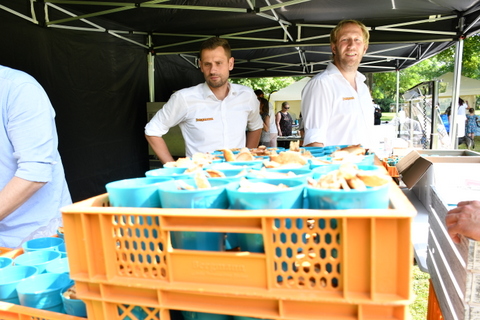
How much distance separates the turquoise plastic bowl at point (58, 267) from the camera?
3.66 feet

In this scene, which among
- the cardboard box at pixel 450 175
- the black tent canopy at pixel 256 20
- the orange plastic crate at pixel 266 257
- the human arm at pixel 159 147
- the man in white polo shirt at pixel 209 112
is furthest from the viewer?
the black tent canopy at pixel 256 20

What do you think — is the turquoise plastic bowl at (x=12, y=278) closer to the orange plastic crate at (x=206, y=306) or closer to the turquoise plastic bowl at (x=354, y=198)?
the orange plastic crate at (x=206, y=306)

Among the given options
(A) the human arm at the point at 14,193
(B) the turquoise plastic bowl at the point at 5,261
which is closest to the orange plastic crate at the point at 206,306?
(B) the turquoise plastic bowl at the point at 5,261

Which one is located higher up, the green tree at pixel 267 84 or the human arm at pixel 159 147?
the green tree at pixel 267 84

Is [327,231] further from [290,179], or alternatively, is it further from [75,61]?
[75,61]

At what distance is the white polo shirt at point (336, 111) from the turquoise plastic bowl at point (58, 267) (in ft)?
6.11

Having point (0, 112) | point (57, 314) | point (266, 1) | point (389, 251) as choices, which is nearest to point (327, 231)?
point (389, 251)

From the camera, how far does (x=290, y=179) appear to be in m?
0.90

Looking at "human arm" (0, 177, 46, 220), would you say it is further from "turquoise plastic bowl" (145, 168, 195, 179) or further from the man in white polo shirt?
the man in white polo shirt

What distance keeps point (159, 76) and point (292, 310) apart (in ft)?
22.0

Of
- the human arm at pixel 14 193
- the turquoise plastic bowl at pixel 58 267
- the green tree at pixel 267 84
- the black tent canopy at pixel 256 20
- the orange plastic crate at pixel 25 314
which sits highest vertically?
the green tree at pixel 267 84

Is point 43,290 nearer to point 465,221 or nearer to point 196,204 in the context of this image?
point 196,204

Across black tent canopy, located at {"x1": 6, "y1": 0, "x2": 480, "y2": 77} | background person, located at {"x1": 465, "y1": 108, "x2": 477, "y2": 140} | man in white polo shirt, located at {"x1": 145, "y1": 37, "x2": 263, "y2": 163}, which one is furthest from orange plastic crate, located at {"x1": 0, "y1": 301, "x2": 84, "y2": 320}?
background person, located at {"x1": 465, "y1": 108, "x2": 477, "y2": 140}

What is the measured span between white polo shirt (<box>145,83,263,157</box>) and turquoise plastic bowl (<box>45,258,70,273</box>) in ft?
6.01
